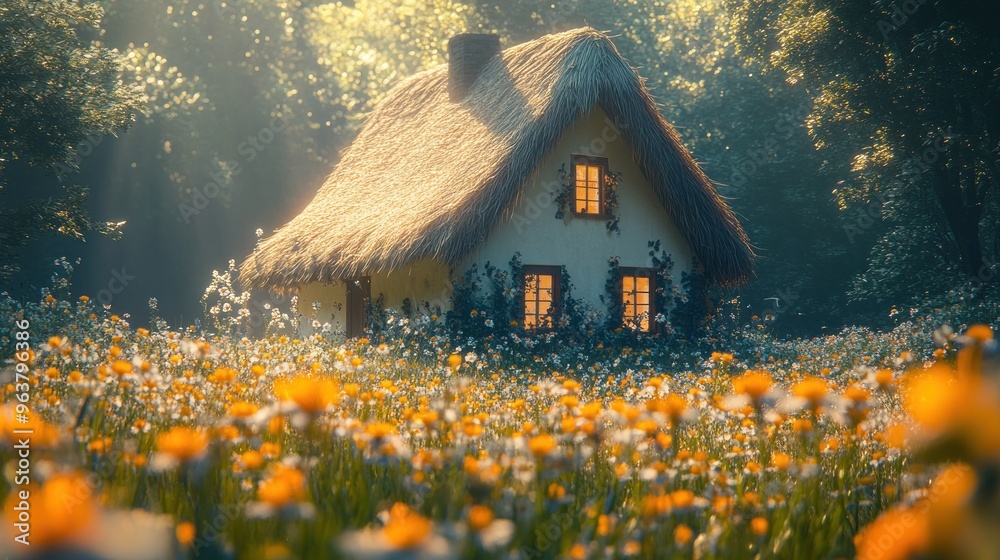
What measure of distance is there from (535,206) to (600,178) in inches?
56.9

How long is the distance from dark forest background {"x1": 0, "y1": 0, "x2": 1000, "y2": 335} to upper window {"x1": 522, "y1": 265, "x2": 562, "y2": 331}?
5845 mm

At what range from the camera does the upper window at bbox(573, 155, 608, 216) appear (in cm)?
1516

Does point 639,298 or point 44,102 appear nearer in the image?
point 44,102

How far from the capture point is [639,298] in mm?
15977

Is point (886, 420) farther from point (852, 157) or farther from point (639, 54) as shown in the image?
point (639, 54)

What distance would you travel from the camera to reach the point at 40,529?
47.8 inches

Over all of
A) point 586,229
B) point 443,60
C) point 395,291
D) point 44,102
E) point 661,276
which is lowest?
point 395,291

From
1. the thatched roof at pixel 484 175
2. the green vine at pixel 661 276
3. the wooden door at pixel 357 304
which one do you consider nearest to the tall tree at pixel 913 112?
the thatched roof at pixel 484 175

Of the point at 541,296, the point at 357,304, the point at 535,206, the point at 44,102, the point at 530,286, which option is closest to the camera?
the point at 44,102

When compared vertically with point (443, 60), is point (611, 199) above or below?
below

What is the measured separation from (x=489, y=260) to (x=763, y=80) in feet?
58.9

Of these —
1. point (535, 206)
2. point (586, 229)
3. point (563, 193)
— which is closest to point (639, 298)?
point (586, 229)

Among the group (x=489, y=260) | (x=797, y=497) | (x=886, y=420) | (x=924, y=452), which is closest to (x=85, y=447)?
(x=797, y=497)

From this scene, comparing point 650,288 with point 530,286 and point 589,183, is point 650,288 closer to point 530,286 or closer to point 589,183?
point 589,183
